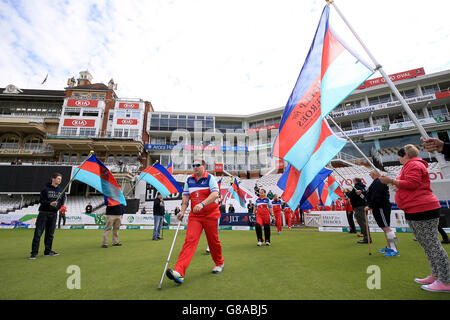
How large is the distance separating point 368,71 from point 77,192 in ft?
132

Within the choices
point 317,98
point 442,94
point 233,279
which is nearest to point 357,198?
point 317,98

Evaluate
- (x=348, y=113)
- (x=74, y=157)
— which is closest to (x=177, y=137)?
(x=74, y=157)

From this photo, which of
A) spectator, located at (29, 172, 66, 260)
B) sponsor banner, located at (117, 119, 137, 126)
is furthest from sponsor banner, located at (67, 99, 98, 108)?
spectator, located at (29, 172, 66, 260)

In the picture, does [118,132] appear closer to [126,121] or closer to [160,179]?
[126,121]

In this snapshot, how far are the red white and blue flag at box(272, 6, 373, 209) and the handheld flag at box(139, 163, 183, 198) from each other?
319 inches

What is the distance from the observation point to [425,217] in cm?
298

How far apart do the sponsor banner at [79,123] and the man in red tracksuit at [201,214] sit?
41.4 meters

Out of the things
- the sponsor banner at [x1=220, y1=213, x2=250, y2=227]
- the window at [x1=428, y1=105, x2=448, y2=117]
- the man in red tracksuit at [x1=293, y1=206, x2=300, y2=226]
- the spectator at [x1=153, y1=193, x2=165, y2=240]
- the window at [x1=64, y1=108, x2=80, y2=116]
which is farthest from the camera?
the window at [x1=64, y1=108, x2=80, y2=116]

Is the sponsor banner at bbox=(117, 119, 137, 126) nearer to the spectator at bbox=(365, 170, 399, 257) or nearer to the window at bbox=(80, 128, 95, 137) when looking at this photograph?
the window at bbox=(80, 128, 95, 137)

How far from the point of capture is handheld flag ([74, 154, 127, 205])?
25.3 ft

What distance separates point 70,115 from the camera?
38625 millimetres

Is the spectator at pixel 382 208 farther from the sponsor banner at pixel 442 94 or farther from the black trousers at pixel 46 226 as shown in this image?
the sponsor banner at pixel 442 94

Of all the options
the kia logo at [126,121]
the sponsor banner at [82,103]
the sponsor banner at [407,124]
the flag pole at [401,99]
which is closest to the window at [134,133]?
the kia logo at [126,121]

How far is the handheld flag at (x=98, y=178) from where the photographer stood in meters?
7.70
